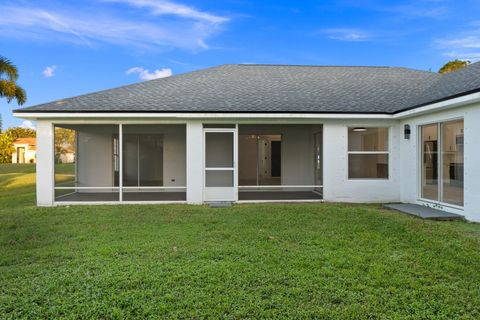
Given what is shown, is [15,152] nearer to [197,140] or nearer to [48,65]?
[48,65]

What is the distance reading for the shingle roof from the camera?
438 inches

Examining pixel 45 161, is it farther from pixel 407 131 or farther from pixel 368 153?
pixel 407 131

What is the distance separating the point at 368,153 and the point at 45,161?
10.4 m

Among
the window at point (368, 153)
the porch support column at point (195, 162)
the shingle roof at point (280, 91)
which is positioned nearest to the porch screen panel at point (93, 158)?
the shingle roof at point (280, 91)

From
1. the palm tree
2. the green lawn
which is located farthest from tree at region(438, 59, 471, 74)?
the palm tree

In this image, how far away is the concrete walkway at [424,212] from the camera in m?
8.56

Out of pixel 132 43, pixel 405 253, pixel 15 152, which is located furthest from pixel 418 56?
pixel 15 152

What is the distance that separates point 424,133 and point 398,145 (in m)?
1.26

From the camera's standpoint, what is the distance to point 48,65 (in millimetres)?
21812

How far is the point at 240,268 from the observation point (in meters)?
4.98

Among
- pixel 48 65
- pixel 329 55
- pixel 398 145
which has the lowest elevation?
pixel 398 145

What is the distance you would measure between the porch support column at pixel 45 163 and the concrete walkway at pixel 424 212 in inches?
411

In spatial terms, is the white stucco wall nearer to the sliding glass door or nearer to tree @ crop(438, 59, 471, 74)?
the sliding glass door

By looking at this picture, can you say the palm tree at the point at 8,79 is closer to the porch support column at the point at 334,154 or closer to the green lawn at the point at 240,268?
the green lawn at the point at 240,268
